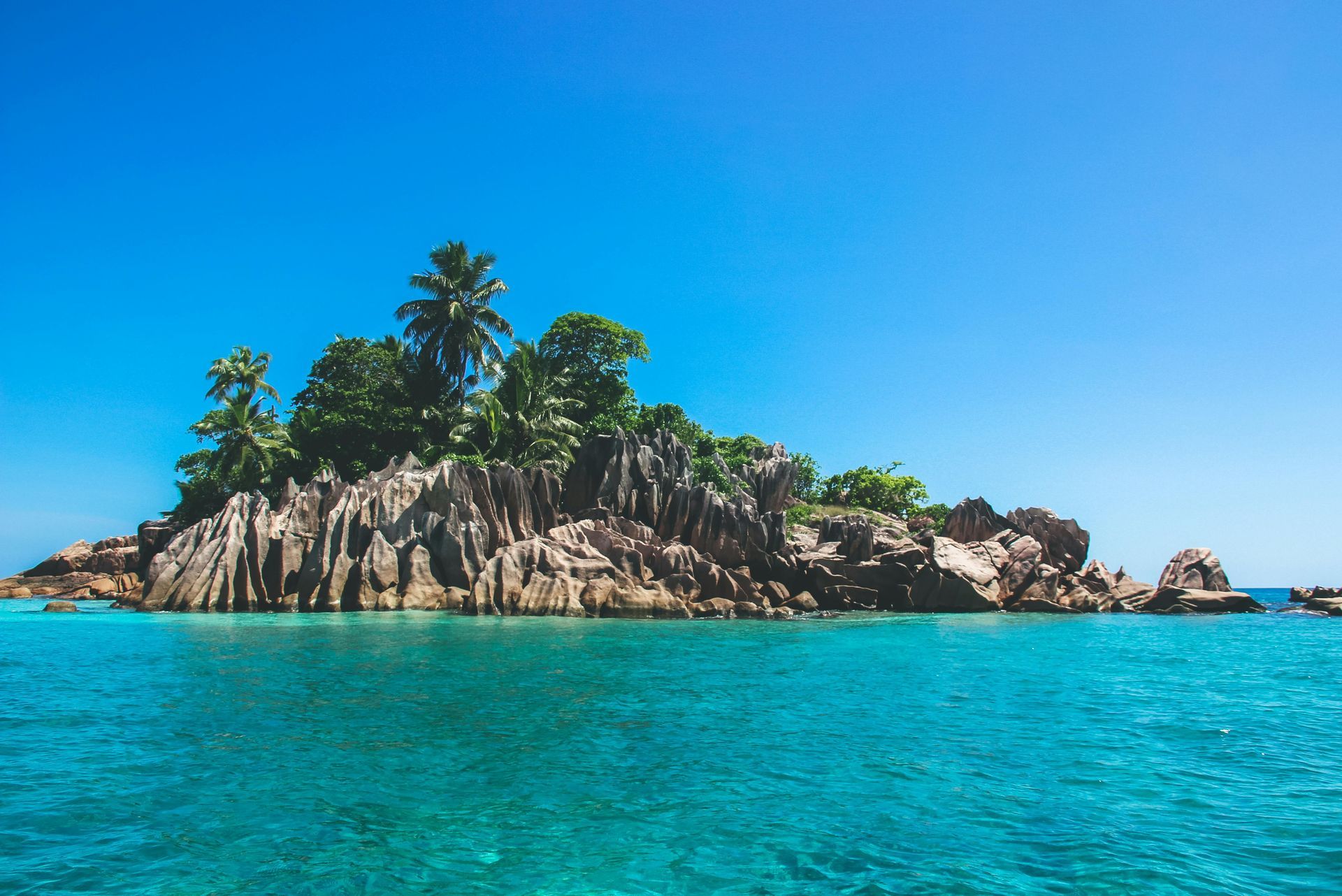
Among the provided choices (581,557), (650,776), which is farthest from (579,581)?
(650,776)

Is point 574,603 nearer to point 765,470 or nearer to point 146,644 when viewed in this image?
point 146,644

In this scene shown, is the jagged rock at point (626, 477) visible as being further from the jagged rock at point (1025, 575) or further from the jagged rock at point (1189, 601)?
the jagged rock at point (1189, 601)

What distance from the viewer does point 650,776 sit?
10258mm

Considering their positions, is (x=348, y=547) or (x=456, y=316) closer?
(x=348, y=547)

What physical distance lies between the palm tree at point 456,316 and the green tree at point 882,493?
34198 mm

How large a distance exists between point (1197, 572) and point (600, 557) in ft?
134

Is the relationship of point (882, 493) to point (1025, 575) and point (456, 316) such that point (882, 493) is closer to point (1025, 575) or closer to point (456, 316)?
point (1025, 575)

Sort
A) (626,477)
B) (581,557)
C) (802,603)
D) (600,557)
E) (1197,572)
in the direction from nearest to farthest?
(581,557)
(600,557)
(802,603)
(626,477)
(1197,572)

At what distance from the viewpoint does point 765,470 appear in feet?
194

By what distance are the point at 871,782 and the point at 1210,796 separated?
4271 mm

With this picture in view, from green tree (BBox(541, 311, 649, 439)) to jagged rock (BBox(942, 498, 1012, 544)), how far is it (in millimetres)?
23051

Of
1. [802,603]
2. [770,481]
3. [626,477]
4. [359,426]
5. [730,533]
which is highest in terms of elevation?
[359,426]

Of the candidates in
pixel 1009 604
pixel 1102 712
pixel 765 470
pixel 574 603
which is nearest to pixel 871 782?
pixel 1102 712

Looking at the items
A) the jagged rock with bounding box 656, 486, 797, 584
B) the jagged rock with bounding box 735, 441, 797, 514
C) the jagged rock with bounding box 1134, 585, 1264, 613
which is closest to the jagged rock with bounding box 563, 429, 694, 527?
the jagged rock with bounding box 656, 486, 797, 584
